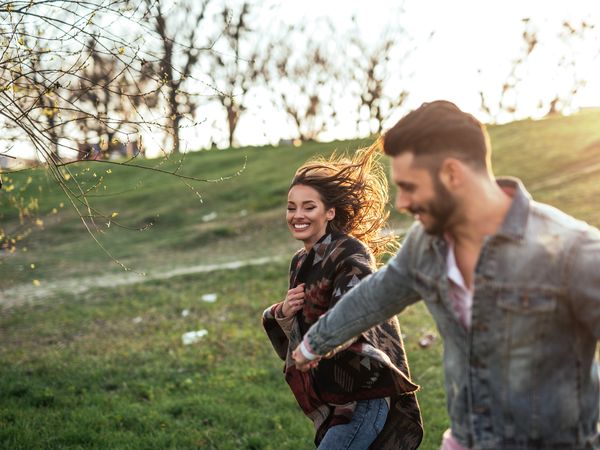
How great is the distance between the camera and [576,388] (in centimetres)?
228

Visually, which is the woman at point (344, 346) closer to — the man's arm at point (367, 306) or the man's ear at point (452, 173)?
the man's arm at point (367, 306)

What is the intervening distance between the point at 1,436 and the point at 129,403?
1.38 metres

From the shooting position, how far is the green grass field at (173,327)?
6.55 metres

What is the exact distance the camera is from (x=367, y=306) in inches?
109

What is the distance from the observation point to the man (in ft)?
7.25

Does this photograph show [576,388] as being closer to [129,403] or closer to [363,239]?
[363,239]

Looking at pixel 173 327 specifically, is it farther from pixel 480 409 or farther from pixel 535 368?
pixel 535 368

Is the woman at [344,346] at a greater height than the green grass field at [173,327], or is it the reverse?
the woman at [344,346]

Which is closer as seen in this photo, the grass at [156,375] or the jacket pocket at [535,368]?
the jacket pocket at [535,368]

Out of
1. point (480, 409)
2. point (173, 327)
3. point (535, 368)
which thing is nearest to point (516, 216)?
point (535, 368)

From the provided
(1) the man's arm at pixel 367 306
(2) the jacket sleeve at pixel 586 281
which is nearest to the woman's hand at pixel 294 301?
(1) the man's arm at pixel 367 306

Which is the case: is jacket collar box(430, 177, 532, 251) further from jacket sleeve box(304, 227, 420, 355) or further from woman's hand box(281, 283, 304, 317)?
woman's hand box(281, 283, 304, 317)

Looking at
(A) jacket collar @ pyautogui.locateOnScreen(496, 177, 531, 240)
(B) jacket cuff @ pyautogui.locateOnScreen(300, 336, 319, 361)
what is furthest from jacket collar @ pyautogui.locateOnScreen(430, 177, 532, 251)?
(B) jacket cuff @ pyautogui.locateOnScreen(300, 336, 319, 361)

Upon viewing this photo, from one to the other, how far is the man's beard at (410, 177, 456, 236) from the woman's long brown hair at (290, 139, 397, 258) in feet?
5.78
